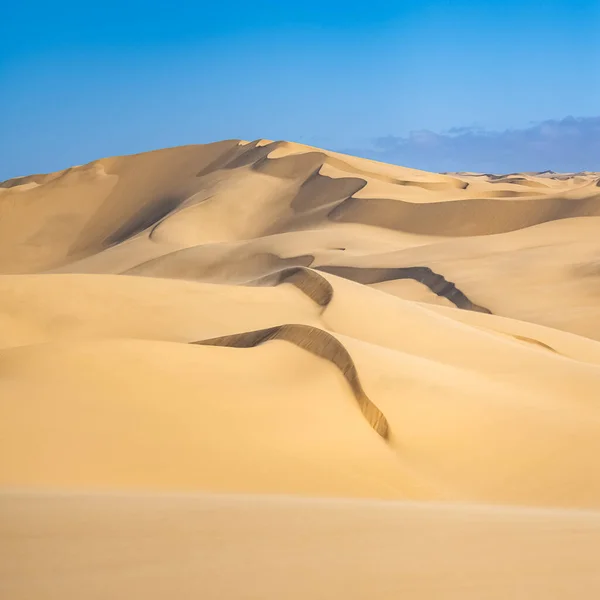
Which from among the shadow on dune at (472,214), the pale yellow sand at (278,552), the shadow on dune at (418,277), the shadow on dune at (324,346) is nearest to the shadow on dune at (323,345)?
the shadow on dune at (324,346)

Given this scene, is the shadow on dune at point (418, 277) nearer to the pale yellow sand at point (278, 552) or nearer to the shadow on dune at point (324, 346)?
the shadow on dune at point (324, 346)

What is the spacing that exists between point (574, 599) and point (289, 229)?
3132 centimetres

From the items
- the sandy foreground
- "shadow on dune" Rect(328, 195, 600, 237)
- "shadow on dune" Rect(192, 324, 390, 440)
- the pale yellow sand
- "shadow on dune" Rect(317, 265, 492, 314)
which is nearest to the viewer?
the pale yellow sand

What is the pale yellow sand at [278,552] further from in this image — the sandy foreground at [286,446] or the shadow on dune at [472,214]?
the shadow on dune at [472,214]

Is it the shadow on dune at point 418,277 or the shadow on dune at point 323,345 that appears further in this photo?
the shadow on dune at point 418,277

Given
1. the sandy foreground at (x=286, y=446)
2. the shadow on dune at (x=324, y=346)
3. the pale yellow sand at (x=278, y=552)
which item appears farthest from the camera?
the shadow on dune at (x=324, y=346)

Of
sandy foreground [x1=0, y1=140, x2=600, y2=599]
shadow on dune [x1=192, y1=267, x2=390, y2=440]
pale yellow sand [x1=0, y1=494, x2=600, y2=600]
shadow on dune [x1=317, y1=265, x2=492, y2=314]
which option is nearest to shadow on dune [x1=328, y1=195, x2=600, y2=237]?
shadow on dune [x1=317, y1=265, x2=492, y2=314]

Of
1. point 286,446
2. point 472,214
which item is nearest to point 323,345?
point 286,446

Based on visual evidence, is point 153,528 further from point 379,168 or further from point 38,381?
point 379,168

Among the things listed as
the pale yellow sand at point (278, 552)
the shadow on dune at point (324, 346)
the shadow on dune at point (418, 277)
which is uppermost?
the pale yellow sand at point (278, 552)

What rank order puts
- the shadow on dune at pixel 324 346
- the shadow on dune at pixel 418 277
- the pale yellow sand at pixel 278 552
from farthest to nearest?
the shadow on dune at pixel 418 277 → the shadow on dune at pixel 324 346 → the pale yellow sand at pixel 278 552

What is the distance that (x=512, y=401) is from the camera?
6.86 metres

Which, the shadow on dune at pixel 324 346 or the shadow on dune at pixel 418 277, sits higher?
the shadow on dune at pixel 324 346

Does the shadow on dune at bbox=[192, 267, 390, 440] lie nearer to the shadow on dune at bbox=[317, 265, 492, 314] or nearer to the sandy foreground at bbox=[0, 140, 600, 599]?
the sandy foreground at bbox=[0, 140, 600, 599]
